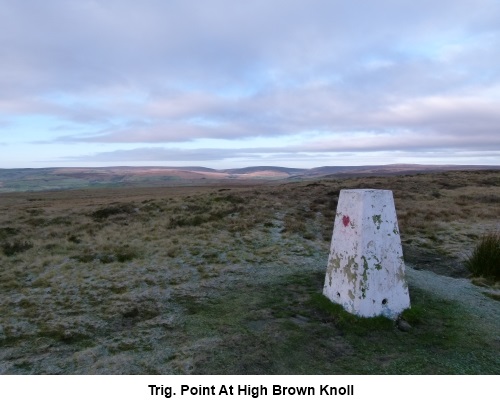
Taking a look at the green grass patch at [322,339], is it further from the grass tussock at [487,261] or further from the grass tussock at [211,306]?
the grass tussock at [487,261]

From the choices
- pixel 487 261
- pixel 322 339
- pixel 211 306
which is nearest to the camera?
pixel 322 339

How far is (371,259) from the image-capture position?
6.81 meters

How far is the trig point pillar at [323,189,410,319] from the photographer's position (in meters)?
6.82

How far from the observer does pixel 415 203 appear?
889 inches

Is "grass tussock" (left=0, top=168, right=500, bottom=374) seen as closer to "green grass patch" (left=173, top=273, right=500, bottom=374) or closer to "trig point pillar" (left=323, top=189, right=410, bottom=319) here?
"green grass patch" (left=173, top=273, right=500, bottom=374)

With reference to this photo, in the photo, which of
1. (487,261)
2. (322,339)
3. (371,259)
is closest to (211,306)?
(322,339)

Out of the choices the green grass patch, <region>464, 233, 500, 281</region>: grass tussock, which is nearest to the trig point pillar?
the green grass patch

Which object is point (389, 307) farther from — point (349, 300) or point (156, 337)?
point (156, 337)

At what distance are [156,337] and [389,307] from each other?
14.1ft

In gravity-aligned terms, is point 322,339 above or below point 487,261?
below

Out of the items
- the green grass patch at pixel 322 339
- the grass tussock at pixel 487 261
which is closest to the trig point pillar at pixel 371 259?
the green grass patch at pixel 322 339

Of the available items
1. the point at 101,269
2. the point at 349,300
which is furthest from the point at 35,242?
the point at 349,300

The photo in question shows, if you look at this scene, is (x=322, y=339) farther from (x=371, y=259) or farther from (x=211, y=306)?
(x=211, y=306)

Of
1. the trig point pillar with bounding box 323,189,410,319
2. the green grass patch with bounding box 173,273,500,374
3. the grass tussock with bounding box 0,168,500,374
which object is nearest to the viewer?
the green grass patch with bounding box 173,273,500,374
